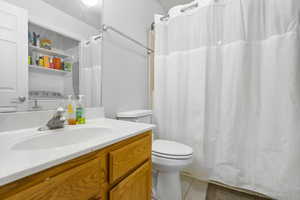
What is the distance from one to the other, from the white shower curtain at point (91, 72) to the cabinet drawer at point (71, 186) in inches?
24.0

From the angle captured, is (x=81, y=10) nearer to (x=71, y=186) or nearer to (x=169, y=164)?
(x=71, y=186)

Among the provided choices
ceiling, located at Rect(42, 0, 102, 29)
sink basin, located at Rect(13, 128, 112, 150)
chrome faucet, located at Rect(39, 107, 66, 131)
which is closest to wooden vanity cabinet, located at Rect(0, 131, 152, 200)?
sink basin, located at Rect(13, 128, 112, 150)

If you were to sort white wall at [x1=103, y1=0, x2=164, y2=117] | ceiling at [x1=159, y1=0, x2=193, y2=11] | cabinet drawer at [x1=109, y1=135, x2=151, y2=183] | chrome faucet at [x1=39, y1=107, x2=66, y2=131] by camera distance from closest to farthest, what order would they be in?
1. cabinet drawer at [x1=109, y1=135, x2=151, y2=183]
2. chrome faucet at [x1=39, y1=107, x2=66, y2=131]
3. white wall at [x1=103, y1=0, x2=164, y2=117]
4. ceiling at [x1=159, y1=0, x2=193, y2=11]

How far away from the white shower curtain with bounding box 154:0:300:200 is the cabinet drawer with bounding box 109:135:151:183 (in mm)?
731

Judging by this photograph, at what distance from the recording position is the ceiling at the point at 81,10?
0.85m

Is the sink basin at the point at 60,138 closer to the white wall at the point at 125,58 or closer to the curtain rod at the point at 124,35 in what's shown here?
the white wall at the point at 125,58

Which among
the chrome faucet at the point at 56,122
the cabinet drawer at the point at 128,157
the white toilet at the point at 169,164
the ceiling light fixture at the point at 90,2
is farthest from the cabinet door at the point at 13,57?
the white toilet at the point at 169,164

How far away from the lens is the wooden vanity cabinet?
359 millimetres

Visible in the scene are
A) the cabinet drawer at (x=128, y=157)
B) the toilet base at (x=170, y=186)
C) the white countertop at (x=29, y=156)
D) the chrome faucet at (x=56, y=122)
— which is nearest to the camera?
the white countertop at (x=29, y=156)

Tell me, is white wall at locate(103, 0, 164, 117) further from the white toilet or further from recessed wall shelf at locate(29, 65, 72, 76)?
recessed wall shelf at locate(29, 65, 72, 76)

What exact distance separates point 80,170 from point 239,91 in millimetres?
1283

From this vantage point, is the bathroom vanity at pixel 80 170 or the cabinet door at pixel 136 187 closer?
the bathroom vanity at pixel 80 170

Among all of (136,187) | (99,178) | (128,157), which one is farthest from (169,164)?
(99,178)

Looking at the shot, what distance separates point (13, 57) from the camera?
0.67 m
